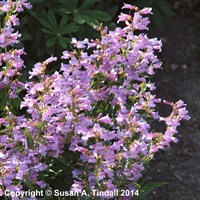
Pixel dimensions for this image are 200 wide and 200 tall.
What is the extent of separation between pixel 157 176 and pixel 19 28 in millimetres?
1358

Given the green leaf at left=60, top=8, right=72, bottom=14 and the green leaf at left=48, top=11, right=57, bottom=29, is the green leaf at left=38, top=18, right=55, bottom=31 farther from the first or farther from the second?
the green leaf at left=60, top=8, right=72, bottom=14

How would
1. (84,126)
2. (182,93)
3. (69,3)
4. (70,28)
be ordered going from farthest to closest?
(182,93) → (69,3) → (70,28) → (84,126)

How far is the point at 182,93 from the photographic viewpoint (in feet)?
14.7

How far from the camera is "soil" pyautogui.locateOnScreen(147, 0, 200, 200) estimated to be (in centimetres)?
368

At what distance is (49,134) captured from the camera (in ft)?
8.28

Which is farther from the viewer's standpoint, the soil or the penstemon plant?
the soil

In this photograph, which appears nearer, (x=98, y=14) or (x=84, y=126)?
(x=84, y=126)

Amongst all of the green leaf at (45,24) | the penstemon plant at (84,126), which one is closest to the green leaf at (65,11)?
the green leaf at (45,24)

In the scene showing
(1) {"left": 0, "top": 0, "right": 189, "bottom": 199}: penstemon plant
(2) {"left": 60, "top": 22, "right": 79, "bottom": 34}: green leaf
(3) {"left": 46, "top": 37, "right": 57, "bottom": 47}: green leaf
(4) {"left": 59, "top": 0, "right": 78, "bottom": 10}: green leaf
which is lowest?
(1) {"left": 0, "top": 0, "right": 189, "bottom": 199}: penstemon plant

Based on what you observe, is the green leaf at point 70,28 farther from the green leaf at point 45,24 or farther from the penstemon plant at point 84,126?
the penstemon plant at point 84,126

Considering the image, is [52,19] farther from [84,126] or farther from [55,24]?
[84,126]

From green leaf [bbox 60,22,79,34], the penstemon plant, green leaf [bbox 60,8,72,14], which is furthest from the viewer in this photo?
green leaf [bbox 60,8,72,14]

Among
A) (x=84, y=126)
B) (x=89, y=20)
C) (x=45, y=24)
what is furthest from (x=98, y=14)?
(x=84, y=126)

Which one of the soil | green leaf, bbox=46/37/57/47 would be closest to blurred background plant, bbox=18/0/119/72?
green leaf, bbox=46/37/57/47
